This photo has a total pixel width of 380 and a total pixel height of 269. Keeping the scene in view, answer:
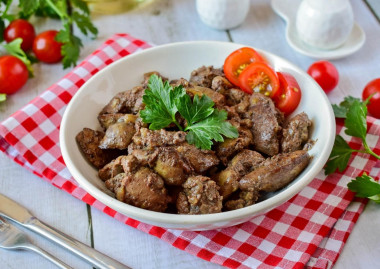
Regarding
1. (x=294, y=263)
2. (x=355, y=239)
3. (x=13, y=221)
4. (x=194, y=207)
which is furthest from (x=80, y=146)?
(x=355, y=239)

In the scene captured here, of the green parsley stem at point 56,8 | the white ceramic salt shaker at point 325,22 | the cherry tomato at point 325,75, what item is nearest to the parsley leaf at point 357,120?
the cherry tomato at point 325,75

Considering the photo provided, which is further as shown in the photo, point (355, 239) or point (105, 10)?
point (105, 10)

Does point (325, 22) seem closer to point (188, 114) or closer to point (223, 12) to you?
point (223, 12)

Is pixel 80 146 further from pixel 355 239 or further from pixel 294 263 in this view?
pixel 355 239

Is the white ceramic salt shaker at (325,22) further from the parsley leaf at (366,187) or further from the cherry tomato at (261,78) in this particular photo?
the parsley leaf at (366,187)

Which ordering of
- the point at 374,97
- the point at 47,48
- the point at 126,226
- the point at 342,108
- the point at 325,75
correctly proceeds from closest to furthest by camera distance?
the point at 126,226
the point at 342,108
the point at 374,97
the point at 325,75
the point at 47,48

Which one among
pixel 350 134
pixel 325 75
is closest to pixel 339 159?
pixel 350 134
